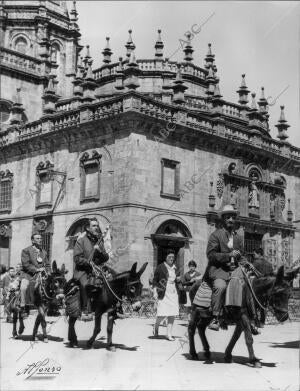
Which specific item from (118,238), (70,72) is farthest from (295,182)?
(70,72)

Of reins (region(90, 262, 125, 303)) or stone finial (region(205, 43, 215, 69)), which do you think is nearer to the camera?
reins (region(90, 262, 125, 303))

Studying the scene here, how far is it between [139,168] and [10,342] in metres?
11.4

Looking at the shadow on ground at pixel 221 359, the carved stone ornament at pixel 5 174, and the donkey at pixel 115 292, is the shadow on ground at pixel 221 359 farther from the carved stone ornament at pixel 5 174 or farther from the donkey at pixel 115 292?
the carved stone ornament at pixel 5 174

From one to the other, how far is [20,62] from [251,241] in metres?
18.9

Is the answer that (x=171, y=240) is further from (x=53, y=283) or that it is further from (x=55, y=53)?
(x=55, y=53)

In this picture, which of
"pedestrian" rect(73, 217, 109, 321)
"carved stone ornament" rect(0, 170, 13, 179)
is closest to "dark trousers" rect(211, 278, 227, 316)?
"pedestrian" rect(73, 217, 109, 321)

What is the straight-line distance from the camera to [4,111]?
34.7 metres

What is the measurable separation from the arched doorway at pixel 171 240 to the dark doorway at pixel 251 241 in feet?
12.6

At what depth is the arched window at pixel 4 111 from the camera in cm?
3441

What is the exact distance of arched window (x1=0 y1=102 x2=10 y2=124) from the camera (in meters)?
34.4

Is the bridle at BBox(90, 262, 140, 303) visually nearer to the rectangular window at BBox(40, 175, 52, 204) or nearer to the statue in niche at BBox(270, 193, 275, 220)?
the rectangular window at BBox(40, 175, 52, 204)

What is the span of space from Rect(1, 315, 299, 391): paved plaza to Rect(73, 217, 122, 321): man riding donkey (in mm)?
974

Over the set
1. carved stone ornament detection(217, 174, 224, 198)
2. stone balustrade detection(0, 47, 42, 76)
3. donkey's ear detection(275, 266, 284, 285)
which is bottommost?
donkey's ear detection(275, 266, 284, 285)
